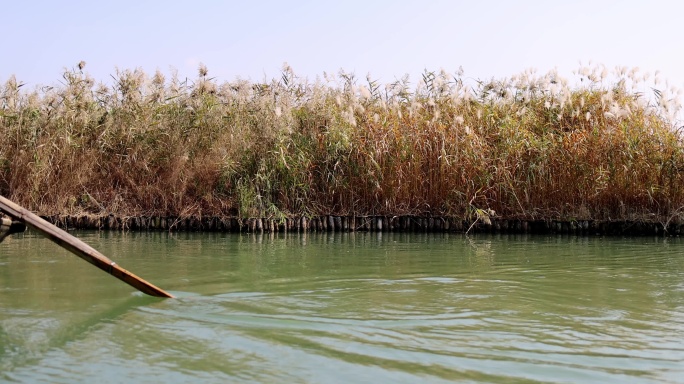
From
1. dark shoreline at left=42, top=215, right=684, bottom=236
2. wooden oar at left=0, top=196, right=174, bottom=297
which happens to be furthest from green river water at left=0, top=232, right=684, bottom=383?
dark shoreline at left=42, top=215, right=684, bottom=236

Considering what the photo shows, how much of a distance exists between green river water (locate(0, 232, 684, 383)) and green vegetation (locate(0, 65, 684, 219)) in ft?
9.30

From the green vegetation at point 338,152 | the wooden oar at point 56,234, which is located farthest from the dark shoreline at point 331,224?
the wooden oar at point 56,234

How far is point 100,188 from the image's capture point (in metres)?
10.6

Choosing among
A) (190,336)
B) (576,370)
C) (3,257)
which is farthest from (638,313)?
(3,257)

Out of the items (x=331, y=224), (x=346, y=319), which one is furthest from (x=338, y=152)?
(x=346, y=319)

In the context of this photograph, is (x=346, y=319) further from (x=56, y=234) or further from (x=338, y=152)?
(x=338, y=152)

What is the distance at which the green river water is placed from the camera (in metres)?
3.05

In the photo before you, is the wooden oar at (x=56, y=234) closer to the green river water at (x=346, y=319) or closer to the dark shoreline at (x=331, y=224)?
the green river water at (x=346, y=319)

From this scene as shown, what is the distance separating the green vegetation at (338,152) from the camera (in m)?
9.96

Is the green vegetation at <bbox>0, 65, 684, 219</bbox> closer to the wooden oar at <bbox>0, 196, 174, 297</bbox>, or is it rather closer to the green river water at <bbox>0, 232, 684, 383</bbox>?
the green river water at <bbox>0, 232, 684, 383</bbox>

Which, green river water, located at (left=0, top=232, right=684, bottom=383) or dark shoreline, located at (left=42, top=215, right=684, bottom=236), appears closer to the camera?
green river water, located at (left=0, top=232, right=684, bottom=383)

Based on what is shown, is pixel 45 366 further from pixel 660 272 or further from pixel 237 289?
pixel 660 272

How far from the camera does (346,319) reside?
401cm

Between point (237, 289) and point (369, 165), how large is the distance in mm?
5275
